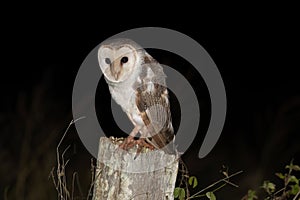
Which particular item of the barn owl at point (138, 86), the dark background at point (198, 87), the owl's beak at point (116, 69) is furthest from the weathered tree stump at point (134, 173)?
the dark background at point (198, 87)

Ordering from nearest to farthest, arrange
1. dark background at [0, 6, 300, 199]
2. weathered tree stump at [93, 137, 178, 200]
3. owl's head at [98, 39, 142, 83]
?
weathered tree stump at [93, 137, 178, 200]
owl's head at [98, 39, 142, 83]
dark background at [0, 6, 300, 199]

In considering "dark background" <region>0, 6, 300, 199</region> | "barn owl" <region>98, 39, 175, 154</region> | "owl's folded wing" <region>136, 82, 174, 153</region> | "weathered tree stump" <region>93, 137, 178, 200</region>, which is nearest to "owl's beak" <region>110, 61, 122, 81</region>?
"barn owl" <region>98, 39, 175, 154</region>

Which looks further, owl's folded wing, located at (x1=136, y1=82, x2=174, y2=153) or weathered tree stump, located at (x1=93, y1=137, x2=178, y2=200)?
owl's folded wing, located at (x1=136, y1=82, x2=174, y2=153)

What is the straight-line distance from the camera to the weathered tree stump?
2.94 meters

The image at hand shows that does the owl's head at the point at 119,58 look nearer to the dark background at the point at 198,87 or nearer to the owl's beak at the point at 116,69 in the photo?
the owl's beak at the point at 116,69

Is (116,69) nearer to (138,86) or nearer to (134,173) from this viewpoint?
(138,86)

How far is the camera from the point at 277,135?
613 cm

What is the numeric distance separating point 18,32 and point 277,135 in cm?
409

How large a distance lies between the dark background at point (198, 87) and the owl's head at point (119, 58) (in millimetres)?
2368

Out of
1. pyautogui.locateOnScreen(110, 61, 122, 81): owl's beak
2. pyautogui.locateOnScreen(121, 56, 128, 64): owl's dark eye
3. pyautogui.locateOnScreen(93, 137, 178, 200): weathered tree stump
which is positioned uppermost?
pyautogui.locateOnScreen(121, 56, 128, 64): owl's dark eye

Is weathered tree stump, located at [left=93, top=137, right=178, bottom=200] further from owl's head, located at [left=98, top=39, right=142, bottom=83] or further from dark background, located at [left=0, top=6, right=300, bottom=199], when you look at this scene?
dark background, located at [left=0, top=6, right=300, bottom=199]

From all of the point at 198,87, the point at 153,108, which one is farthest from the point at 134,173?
the point at 198,87

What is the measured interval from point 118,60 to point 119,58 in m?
0.01

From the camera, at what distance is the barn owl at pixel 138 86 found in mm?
3541
